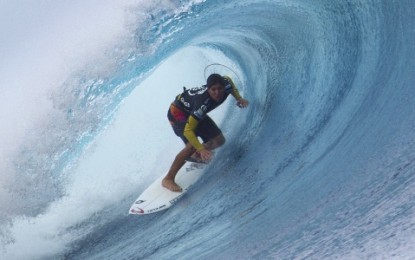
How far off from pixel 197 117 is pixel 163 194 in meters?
1.26

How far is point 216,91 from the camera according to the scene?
15.8ft

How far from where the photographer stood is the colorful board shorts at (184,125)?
213 inches

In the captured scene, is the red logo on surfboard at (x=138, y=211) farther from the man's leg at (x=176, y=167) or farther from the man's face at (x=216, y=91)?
the man's face at (x=216, y=91)

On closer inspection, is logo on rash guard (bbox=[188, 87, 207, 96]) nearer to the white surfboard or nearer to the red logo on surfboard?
the white surfboard

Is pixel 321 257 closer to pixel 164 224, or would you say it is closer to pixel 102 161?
pixel 164 224

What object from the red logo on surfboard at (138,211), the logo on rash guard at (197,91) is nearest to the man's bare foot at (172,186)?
the red logo on surfboard at (138,211)

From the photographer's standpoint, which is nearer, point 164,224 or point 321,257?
point 321,257

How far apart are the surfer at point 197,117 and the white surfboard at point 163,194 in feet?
0.29

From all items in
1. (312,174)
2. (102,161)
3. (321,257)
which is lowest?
(321,257)

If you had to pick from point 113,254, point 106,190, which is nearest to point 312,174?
point 113,254

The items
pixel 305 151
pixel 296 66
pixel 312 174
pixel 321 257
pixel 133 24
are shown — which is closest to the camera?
pixel 321 257

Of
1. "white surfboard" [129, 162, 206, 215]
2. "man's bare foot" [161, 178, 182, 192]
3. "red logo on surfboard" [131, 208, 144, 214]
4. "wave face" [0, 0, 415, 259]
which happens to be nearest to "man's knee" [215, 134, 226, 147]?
"wave face" [0, 0, 415, 259]

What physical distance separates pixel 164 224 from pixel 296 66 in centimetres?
227

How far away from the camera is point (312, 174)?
4551 millimetres
